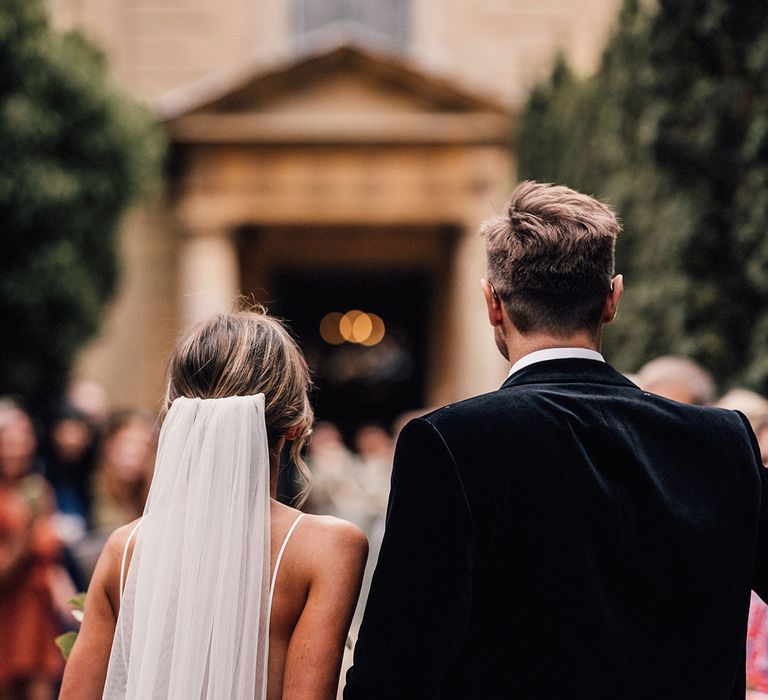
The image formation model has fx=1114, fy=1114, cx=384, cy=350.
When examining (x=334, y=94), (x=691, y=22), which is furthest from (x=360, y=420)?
(x=691, y=22)

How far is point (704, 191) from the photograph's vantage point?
735cm

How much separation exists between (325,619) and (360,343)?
2289cm

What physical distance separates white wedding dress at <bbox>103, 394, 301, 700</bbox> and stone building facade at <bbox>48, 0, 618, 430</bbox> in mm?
13676

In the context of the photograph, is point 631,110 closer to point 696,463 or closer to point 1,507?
point 1,507

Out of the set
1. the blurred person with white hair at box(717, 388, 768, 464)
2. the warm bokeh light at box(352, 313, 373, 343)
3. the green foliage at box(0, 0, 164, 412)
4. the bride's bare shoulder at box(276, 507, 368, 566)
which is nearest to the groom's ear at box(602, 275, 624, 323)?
the bride's bare shoulder at box(276, 507, 368, 566)

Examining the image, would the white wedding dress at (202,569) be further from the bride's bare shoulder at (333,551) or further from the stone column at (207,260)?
the stone column at (207,260)

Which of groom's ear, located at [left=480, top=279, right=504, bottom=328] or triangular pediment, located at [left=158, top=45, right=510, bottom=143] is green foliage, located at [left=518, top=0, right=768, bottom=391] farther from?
triangular pediment, located at [left=158, top=45, right=510, bottom=143]

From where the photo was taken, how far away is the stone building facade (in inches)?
658

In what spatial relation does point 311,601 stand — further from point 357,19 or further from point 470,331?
point 357,19

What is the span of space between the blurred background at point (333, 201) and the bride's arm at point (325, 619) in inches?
28.7

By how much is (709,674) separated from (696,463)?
42cm

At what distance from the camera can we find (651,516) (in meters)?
2.21

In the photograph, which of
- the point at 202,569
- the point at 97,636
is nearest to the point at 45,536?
the point at 97,636

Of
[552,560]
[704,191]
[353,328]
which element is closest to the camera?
[552,560]
